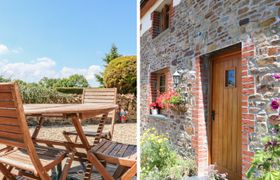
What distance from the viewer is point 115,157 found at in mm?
1768

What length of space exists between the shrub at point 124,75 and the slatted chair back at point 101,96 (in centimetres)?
436

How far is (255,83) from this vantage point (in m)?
2.06

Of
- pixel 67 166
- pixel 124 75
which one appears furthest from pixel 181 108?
pixel 124 75

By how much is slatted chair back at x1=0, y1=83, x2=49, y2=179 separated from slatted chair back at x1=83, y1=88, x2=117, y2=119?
1.33 metres

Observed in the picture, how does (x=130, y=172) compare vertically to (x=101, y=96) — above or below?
below

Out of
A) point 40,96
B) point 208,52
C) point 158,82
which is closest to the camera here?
point 208,52

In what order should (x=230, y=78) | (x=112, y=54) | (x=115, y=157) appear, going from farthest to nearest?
(x=112, y=54) → (x=230, y=78) → (x=115, y=157)

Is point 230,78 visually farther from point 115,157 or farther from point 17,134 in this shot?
point 17,134

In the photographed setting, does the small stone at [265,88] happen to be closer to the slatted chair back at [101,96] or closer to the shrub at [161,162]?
the shrub at [161,162]

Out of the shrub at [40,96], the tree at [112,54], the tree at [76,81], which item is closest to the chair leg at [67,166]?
the shrub at [40,96]

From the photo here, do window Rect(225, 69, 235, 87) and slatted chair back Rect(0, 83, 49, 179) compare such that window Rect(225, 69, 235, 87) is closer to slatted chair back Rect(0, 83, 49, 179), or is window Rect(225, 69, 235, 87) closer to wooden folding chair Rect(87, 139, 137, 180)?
wooden folding chair Rect(87, 139, 137, 180)

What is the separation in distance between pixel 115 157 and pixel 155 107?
1.56 m

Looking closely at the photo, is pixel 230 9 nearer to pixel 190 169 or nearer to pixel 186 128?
pixel 186 128

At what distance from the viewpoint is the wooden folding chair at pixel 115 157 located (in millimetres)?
1685
